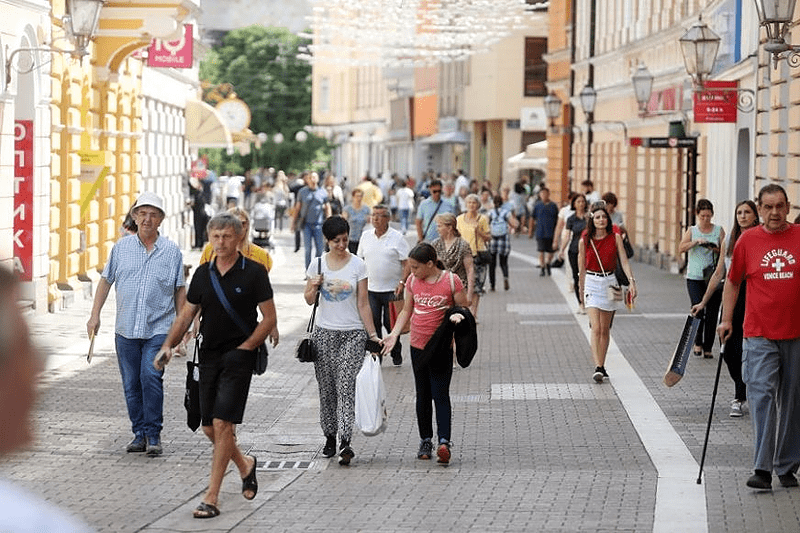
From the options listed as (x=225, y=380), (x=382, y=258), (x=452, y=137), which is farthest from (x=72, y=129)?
(x=452, y=137)

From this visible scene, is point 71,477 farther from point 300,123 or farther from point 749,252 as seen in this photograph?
point 300,123

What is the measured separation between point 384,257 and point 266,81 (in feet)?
291

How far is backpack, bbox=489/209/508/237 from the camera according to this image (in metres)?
27.3

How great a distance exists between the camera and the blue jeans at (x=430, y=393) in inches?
392

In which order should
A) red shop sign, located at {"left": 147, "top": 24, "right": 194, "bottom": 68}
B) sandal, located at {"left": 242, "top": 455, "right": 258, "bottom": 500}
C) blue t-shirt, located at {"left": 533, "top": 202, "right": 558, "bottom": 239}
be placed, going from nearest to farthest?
sandal, located at {"left": 242, "top": 455, "right": 258, "bottom": 500} → red shop sign, located at {"left": 147, "top": 24, "right": 194, "bottom": 68} → blue t-shirt, located at {"left": 533, "top": 202, "right": 558, "bottom": 239}

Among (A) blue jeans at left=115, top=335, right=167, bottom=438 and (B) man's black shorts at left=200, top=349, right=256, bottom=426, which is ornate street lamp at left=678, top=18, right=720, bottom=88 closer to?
(A) blue jeans at left=115, top=335, right=167, bottom=438

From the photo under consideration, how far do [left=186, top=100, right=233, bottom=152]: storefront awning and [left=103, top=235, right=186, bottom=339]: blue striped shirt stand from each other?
1246 inches

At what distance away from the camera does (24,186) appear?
1986 centimetres

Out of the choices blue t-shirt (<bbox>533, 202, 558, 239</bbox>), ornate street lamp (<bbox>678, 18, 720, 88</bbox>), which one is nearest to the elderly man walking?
ornate street lamp (<bbox>678, 18, 720, 88</bbox>)

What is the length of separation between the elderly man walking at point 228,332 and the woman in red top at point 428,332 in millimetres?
1710

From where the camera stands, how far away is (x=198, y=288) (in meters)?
8.38

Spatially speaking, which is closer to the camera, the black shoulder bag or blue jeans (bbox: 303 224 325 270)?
the black shoulder bag

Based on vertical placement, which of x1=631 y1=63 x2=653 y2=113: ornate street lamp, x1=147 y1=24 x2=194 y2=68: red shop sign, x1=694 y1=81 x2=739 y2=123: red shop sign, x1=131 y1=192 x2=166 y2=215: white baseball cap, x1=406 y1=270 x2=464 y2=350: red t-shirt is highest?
x1=147 y1=24 x2=194 y2=68: red shop sign

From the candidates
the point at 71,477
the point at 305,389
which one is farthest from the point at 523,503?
the point at 305,389
